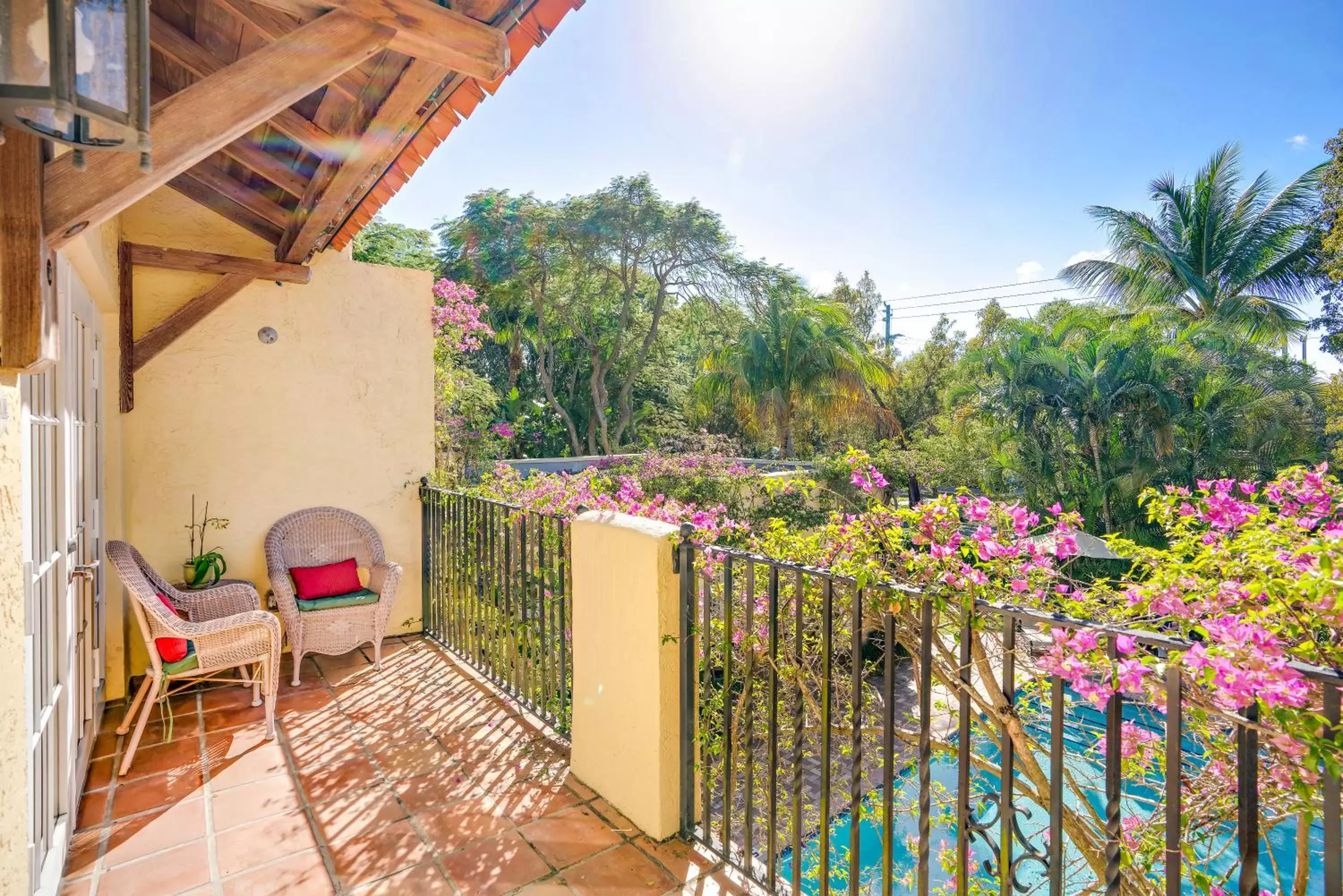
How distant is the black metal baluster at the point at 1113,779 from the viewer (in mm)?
1329

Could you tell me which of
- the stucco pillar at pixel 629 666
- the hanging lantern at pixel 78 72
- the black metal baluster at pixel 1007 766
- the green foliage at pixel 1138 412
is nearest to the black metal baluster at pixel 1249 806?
the black metal baluster at pixel 1007 766

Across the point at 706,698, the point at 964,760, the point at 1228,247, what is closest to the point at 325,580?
the point at 706,698

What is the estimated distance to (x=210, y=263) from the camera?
4223 millimetres

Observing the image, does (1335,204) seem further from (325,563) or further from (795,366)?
(325,563)

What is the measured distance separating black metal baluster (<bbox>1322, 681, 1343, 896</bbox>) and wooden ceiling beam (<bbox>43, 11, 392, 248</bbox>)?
2.58 metres

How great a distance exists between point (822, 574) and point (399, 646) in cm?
389

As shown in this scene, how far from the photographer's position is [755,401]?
16.1m

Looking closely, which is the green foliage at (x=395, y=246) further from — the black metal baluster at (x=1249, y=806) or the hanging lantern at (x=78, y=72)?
the black metal baluster at (x=1249, y=806)

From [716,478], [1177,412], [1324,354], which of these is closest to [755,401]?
[716,478]

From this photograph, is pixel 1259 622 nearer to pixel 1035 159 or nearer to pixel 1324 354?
pixel 1035 159

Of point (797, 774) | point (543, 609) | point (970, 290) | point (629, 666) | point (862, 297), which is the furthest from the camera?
point (862, 297)

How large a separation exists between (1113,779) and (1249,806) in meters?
0.21

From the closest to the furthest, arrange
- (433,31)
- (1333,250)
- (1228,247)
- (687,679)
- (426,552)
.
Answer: (433,31) → (687,679) → (426,552) → (1333,250) → (1228,247)

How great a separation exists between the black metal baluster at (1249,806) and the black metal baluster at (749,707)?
Result: 4.00ft
